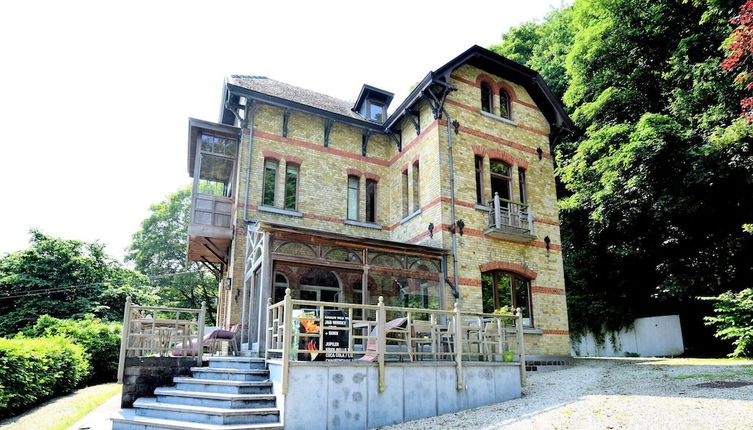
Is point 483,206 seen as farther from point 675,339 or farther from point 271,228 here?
point 675,339

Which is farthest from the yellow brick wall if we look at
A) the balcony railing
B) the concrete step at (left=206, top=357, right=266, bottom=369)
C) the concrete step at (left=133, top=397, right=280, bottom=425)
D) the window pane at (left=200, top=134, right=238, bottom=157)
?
the concrete step at (left=133, top=397, right=280, bottom=425)

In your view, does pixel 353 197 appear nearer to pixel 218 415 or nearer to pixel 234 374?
pixel 234 374

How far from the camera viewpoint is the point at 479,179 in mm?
14836

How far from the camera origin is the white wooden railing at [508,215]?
13.7 meters

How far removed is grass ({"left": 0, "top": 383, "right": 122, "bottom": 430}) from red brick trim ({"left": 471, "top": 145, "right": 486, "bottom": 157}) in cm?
1157

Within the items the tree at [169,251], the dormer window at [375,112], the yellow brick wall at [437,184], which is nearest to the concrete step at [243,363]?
the yellow brick wall at [437,184]

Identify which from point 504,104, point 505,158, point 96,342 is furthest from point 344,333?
point 96,342

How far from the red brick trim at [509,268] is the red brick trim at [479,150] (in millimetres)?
3282

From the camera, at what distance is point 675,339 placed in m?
18.8

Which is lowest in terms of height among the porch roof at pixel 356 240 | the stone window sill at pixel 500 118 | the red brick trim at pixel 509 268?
the red brick trim at pixel 509 268

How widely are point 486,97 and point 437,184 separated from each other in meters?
4.11

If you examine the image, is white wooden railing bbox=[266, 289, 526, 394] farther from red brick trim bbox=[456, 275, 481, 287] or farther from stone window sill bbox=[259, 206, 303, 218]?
stone window sill bbox=[259, 206, 303, 218]

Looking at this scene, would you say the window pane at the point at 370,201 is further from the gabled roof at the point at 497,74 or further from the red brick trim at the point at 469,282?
the red brick trim at the point at 469,282

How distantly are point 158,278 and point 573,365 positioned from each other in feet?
87.3
